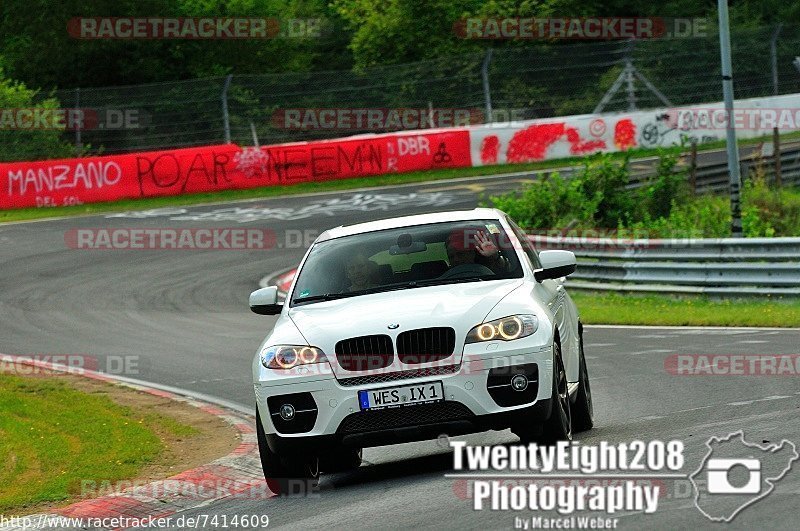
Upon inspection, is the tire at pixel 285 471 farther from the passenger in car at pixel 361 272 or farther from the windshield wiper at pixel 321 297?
the passenger in car at pixel 361 272

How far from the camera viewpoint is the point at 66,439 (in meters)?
11.9

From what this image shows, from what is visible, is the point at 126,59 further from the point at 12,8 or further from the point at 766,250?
the point at 766,250

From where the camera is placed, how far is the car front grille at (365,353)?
27.3 feet

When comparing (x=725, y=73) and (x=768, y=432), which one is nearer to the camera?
(x=768, y=432)

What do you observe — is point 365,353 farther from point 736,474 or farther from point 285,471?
point 736,474

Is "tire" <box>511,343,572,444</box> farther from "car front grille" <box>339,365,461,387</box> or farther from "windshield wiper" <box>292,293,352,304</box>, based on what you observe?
"windshield wiper" <box>292,293,352,304</box>

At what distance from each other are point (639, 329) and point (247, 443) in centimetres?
772

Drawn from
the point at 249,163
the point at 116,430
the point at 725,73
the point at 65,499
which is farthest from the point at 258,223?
the point at 65,499

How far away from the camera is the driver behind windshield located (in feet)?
30.9

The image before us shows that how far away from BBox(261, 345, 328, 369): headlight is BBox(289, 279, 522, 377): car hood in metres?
0.05

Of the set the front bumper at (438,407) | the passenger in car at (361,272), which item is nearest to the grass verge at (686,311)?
the passenger in car at (361,272)

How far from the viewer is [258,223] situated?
31328mm

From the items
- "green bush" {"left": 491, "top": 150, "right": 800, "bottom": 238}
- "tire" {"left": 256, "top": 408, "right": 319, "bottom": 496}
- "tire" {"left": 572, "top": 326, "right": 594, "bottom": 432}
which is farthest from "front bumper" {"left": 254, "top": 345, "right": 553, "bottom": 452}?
"green bush" {"left": 491, "top": 150, "right": 800, "bottom": 238}

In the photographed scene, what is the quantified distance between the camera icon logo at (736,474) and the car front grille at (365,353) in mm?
1905
